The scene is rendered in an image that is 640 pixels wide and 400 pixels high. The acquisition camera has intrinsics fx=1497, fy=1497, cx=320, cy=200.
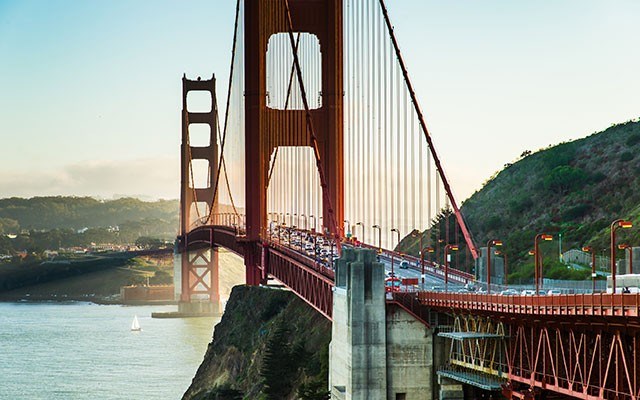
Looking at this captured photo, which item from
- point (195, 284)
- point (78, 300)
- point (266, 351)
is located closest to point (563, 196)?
point (266, 351)

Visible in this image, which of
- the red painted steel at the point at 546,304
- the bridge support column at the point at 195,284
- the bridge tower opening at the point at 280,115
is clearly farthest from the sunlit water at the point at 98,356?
the red painted steel at the point at 546,304

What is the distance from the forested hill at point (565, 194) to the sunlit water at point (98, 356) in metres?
19.6

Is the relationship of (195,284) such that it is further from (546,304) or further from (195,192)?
(546,304)

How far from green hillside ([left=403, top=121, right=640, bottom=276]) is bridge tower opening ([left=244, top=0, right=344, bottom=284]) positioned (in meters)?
11.1

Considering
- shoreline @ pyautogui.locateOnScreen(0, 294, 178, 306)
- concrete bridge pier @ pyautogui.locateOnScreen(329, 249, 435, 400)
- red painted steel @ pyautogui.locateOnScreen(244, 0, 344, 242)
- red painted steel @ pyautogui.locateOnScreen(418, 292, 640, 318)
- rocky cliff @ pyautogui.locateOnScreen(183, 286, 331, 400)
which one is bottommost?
shoreline @ pyautogui.locateOnScreen(0, 294, 178, 306)

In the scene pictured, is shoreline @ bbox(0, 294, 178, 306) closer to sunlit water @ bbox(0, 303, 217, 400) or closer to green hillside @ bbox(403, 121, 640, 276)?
sunlit water @ bbox(0, 303, 217, 400)

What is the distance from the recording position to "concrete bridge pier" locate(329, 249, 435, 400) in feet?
123

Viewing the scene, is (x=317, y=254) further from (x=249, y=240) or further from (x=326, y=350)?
(x=249, y=240)

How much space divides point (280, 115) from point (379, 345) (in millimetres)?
35888

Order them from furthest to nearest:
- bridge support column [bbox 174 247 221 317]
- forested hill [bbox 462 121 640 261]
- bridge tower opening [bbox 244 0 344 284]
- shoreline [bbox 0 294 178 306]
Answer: shoreline [bbox 0 294 178 306], bridge support column [bbox 174 247 221 317], forested hill [bbox 462 121 640 261], bridge tower opening [bbox 244 0 344 284]

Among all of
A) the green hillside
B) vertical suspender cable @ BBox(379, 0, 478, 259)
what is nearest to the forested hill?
the green hillside

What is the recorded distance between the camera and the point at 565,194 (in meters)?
90.2

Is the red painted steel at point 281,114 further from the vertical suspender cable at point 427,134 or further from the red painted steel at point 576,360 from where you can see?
the red painted steel at point 576,360

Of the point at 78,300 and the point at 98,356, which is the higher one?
the point at 98,356
